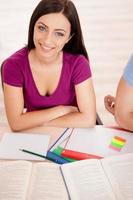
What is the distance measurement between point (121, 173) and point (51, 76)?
2.34ft

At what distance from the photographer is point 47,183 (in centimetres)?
108

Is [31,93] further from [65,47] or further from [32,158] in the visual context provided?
[32,158]

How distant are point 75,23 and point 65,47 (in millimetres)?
184


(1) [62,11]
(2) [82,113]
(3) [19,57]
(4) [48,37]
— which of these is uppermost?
(1) [62,11]

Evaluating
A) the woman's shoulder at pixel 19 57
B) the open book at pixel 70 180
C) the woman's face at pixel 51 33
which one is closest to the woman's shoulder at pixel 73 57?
the woman's face at pixel 51 33

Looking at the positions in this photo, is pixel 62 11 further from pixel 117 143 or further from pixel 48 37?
pixel 117 143

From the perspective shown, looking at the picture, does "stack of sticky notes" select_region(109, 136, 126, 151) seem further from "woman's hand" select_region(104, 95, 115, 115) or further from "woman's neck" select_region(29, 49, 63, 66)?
"woman's neck" select_region(29, 49, 63, 66)

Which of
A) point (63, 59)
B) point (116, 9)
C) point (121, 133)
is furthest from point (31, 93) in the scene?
point (116, 9)

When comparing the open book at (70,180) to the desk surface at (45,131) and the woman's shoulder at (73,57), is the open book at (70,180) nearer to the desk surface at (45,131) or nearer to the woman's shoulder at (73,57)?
the desk surface at (45,131)

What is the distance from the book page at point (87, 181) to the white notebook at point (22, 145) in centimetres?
15

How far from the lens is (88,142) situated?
4.36 ft

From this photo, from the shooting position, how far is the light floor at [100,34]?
11.0 feet

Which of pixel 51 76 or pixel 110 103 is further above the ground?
pixel 51 76

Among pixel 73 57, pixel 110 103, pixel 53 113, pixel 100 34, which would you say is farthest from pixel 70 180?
pixel 100 34
